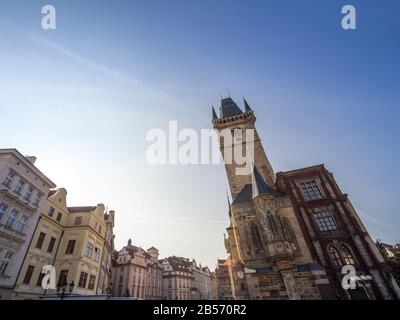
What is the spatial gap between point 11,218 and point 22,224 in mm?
1463

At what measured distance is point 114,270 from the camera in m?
52.2

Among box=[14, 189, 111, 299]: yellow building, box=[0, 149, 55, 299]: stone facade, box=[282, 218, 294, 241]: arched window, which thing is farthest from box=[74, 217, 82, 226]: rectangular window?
box=[282, 218, 294, 241]: arched window

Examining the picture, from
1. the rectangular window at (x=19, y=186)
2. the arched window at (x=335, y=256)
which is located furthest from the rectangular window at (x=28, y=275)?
the arched window at (x=335, y=256)

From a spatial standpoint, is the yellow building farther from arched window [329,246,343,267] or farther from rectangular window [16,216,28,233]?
arched window [329,246,343,267]

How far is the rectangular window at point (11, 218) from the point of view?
18663mm

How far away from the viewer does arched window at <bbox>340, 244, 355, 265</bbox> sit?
70.9 feet

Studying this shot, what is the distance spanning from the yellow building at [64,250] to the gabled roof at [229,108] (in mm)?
30103

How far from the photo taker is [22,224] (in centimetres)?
2025

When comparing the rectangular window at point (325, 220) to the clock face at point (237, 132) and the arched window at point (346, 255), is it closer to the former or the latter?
the arched window at point (346, 255)

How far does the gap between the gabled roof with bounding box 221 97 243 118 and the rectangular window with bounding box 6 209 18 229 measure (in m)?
35.6
